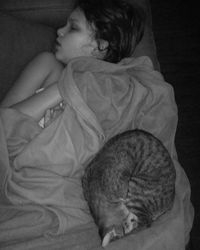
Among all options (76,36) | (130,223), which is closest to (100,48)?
(76,36)

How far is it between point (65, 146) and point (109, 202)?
0.23 meters

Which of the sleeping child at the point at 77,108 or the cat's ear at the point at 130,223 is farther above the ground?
the sleeping child at the point at 77,108

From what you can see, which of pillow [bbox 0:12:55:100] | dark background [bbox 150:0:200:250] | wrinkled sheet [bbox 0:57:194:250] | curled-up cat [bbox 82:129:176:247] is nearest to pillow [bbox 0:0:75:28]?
pillow [bbox 0:12:55:100]

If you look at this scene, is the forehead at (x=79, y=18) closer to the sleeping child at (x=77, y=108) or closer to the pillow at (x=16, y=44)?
the sleeping child at (x=77, y=108)

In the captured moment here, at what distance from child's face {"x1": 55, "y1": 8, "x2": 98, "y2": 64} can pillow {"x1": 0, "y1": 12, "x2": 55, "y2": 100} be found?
0.13m

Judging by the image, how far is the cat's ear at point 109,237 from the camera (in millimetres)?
899

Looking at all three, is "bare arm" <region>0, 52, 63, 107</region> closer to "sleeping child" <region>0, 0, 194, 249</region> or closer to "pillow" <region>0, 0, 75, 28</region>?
"sleeping child" <region>0, 0, 194, 249</region>

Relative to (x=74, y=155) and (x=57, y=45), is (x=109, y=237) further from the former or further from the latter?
(x=57, y=45)

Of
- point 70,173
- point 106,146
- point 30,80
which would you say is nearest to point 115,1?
point 30,80

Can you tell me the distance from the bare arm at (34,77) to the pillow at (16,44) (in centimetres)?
5

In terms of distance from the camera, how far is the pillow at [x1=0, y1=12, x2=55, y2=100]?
1.24 meters

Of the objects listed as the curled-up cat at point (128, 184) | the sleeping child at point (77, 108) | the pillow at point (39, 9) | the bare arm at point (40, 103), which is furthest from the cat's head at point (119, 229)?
the pillow at point (39, 9)

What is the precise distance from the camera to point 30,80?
1.22 meters

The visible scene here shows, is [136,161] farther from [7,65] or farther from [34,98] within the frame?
[7,65]
